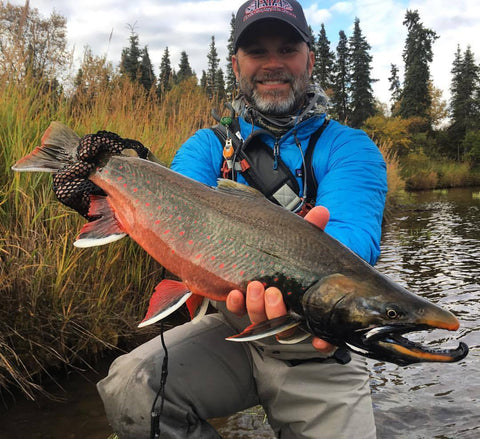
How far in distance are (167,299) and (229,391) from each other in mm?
737

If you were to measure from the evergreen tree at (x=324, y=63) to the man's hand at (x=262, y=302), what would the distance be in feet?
156

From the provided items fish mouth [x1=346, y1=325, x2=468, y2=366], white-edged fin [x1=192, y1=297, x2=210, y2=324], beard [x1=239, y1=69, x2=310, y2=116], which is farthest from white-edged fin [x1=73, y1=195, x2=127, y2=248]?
beard [x1=239, y1=69, x2=310, y2=116]

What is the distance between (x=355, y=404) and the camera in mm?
2131

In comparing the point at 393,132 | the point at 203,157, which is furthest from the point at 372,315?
the point at 393,132

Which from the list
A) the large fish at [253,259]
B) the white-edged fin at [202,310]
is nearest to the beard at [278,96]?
the large fish at [253,259]

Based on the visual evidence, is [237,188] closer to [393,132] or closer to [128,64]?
[128,64]

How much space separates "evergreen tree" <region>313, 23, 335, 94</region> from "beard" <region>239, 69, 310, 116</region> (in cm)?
4602

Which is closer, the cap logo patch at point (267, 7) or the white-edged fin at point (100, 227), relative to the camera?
the white-edged fin at point (100, 227)

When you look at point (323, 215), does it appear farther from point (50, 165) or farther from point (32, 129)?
point (32, 129)

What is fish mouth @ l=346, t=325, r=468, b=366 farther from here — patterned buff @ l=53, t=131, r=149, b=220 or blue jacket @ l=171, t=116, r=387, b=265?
patterned buff @ l=53, t=131, r=149, b=220

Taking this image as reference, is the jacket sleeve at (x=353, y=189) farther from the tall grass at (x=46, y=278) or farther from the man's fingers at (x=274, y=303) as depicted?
the tall grass at (x=46, y=278)

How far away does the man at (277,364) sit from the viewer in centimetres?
209

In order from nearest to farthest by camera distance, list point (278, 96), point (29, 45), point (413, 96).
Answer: point (278, 96) → point (29, 45) → point (413, 96)

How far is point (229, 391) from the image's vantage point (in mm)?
2254
